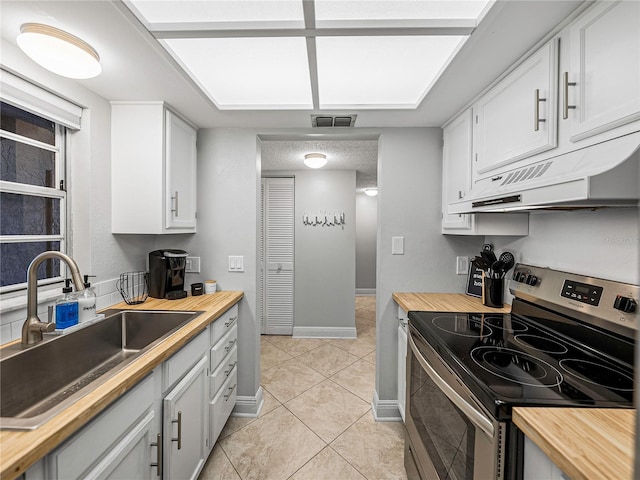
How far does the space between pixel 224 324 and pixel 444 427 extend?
138 centimetres

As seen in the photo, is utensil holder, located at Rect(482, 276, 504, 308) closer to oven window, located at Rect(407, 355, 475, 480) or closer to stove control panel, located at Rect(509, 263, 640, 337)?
stove control panel, located at Rect(509, 263, 640, 337)

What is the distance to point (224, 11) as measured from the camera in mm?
1145

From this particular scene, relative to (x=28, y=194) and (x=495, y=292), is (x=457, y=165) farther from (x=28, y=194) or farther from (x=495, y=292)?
(x=28, y=194)

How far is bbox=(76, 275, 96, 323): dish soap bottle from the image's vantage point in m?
1.42

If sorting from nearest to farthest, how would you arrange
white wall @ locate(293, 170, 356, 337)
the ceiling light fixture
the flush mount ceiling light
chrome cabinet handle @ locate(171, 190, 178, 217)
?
the flush mount ceiling light → chrome cabinet handle @ locate(171, 190, 178, 217) → the ceiling light fixture → white wall @ locate(293, 170, 356, 337)

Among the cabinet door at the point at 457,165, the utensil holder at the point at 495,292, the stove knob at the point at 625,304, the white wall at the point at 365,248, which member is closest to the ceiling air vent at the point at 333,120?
the cabinet door at the point at 457,165

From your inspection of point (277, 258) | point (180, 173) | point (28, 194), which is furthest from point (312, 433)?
point (277, 258)

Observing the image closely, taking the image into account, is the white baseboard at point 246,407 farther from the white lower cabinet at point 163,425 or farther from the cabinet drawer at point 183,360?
the cabinet drawer at point 183,360

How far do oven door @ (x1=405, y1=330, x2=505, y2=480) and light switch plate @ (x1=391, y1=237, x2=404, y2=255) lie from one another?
732 mm

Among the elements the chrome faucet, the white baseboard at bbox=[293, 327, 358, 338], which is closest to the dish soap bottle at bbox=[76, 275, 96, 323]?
the chrome faucet

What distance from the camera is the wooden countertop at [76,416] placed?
2.14 feet

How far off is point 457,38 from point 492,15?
8.0 inches

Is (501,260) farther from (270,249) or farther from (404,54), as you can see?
(270,249)

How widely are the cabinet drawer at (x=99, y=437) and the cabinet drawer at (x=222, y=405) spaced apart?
28.4 inches
